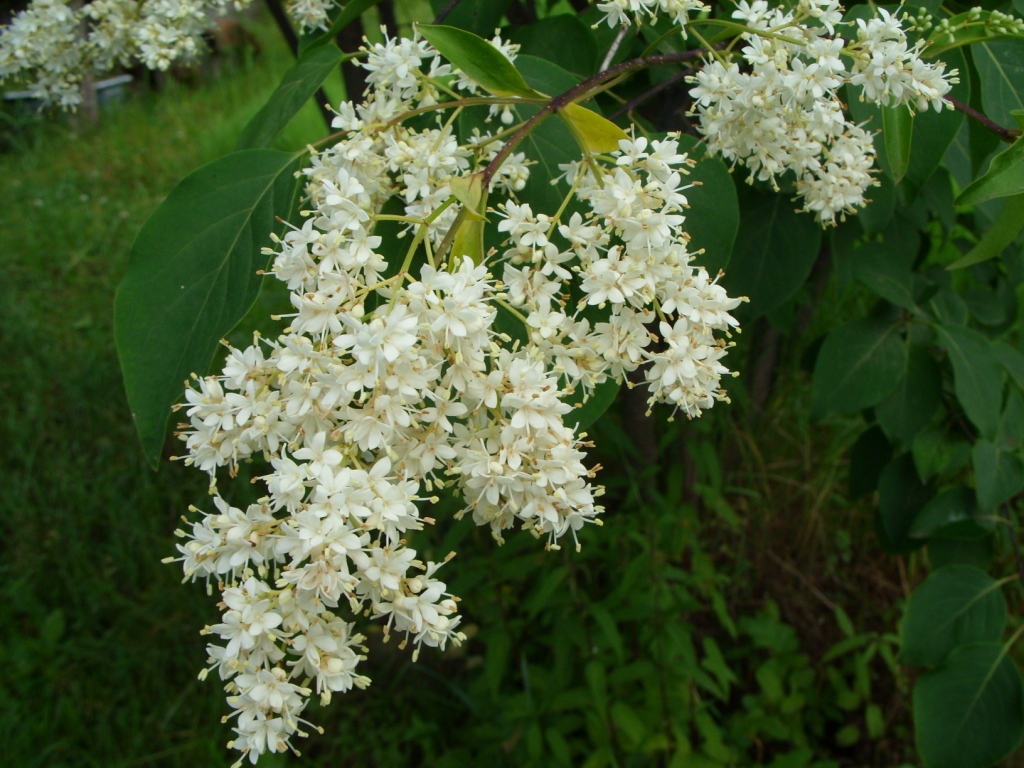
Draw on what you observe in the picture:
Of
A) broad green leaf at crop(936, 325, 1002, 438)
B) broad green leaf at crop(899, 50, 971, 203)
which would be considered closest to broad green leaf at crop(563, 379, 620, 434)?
broad green leaf at crop(899, 50, 971, 203)

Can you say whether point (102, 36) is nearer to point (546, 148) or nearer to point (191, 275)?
point (191, 275)

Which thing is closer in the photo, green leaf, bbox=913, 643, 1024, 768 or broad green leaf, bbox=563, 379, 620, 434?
broad green leaf, bbox=563, 379, 620, 434

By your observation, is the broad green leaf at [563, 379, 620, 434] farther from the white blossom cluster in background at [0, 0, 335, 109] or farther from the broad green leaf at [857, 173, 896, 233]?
the white blossom cluster in background at [0, 0, 335, 109]

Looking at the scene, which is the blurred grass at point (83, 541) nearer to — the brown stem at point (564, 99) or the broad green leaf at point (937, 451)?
the broad green leaf at point (937, 451)

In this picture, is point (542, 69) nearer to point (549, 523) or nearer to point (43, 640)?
point (549, 523)

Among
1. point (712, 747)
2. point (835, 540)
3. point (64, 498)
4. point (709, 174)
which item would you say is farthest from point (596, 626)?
point (64, 498)

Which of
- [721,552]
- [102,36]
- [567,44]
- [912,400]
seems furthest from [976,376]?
[102,36]
